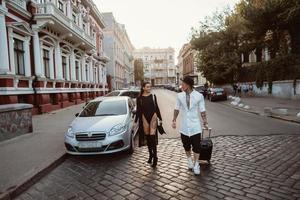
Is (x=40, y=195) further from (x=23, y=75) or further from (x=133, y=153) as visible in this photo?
(x=23, y=75)

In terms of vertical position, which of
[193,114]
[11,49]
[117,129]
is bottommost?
[117,129]

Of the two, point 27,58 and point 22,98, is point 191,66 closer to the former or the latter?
point 27,58

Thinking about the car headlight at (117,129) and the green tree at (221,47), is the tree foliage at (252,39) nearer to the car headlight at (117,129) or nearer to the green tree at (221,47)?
the green tree at (221,47)

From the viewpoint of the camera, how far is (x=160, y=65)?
11500cm

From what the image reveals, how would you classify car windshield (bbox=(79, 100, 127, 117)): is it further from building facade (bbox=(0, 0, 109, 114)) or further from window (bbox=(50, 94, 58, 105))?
window (bbox=(50, 94, 58, 105))

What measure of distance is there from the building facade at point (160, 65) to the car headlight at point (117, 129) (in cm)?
10783

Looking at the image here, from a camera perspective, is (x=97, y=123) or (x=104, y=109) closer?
(x=97, y=123)

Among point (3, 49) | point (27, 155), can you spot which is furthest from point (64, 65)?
point (27, 155)

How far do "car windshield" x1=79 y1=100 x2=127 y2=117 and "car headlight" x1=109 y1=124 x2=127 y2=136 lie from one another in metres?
0.87

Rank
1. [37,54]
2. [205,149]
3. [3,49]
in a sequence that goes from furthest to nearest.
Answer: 1. [37,54]
2. [3,49]
3. [205,149]

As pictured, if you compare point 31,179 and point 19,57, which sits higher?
point 19,57

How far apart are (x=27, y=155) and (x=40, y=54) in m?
11.1

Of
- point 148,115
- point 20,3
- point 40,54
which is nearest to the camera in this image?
point 148,115

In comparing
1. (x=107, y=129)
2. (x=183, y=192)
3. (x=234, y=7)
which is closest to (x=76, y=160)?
(x=107, y=129)
